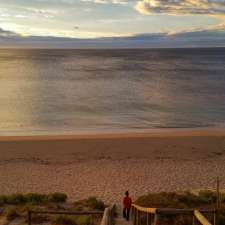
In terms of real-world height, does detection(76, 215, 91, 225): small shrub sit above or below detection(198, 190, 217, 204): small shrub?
above

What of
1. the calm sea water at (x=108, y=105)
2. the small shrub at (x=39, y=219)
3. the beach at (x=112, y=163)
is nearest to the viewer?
the small shrub at (x=39, y=219)

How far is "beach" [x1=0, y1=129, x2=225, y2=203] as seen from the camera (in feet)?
50.0

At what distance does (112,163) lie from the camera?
19.0 m

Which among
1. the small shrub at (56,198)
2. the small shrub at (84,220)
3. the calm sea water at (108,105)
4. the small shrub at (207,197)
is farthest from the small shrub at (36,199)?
the calm sea water at (108,105)

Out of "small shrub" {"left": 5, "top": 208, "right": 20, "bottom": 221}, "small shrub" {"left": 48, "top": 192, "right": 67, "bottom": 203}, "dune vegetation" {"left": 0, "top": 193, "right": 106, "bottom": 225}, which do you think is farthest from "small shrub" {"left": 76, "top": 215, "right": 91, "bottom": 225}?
"small shrub" {"left": 48, "top": 192, "right": 67, "bottom": 203}

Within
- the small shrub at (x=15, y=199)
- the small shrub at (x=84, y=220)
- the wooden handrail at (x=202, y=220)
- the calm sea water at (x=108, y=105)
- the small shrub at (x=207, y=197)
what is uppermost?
the wooden handrail at (x=202, y=220)

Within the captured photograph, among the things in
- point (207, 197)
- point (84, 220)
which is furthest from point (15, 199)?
point (207, 197)

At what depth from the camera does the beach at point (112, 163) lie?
1524cm

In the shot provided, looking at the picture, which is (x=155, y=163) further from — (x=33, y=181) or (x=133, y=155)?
(x=33, y=181)

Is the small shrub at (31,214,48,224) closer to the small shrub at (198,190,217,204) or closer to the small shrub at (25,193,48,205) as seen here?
the small shrub at (25,193,48,205)

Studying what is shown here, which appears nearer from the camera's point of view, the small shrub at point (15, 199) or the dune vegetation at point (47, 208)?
the dune vegetation at point (47, 208)

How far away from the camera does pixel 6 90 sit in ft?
172

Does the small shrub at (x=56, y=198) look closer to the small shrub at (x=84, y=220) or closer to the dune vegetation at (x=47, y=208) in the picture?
the dune vegetation at (x=47, y=208)

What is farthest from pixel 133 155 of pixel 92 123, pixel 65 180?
pixel 92 123
